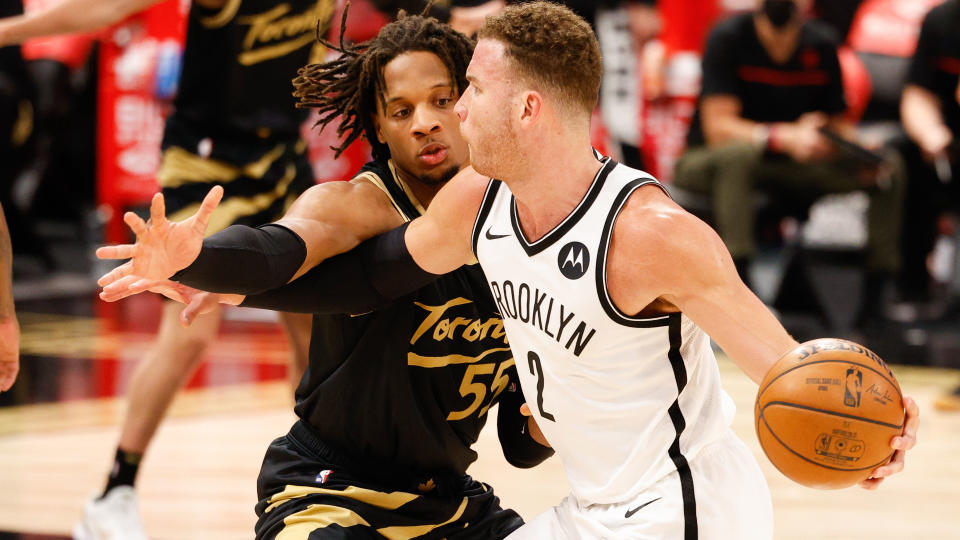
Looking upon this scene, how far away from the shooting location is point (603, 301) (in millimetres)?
2363

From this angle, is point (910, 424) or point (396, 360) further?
point (396, 360)

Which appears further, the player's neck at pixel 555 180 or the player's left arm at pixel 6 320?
the player's left arm at pixel 6 320

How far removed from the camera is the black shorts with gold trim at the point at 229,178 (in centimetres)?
429

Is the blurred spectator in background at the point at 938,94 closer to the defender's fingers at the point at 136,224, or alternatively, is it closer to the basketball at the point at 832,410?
the basketball at the point at 832,410

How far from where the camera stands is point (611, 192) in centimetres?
243

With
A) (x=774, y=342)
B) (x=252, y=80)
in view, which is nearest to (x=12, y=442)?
(x=252, y=80)

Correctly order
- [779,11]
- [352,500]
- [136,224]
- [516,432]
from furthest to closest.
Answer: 1. [779,11]
2. [516,432]
3. [352,500]
4. [136,224]

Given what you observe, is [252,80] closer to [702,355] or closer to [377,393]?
[377,393]

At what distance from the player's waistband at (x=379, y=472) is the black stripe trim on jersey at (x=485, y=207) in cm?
61

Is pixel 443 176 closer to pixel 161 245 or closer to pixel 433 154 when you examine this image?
pixel 433 154

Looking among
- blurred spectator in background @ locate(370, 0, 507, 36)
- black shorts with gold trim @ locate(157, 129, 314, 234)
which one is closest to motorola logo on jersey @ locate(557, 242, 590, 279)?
black shorts with gold trim @ locate(157, 129, 314, 234)

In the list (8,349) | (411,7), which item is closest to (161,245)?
(8,349)

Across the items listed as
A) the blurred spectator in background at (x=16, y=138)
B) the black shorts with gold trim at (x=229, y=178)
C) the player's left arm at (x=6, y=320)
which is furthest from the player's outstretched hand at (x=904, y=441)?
the blurred spectator in background at (x=16, y=138)

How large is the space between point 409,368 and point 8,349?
3.31ft
